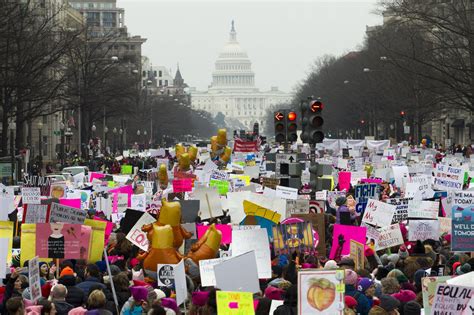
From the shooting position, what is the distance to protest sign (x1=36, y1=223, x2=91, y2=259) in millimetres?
19250

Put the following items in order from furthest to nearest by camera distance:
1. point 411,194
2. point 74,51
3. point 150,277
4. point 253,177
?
point 74,51 < point 253,177 < point 411,194 < point 150,277

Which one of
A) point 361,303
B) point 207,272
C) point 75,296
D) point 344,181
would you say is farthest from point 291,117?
point 361,303

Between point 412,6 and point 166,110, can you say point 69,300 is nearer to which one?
point 412,6

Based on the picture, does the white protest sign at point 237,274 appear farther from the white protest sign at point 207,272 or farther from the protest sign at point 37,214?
the protest sign at point 37,214

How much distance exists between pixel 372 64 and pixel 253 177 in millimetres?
69940

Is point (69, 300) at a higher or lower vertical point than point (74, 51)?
lower

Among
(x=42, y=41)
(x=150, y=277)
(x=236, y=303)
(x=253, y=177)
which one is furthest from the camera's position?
(x=42, y=41)

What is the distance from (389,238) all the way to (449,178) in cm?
948

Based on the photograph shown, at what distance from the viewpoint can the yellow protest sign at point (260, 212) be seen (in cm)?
2331

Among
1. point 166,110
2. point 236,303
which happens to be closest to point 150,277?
point 236,303

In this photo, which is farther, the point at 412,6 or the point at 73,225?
the point at 412,6

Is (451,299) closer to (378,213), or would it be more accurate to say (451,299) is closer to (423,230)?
(423,230)

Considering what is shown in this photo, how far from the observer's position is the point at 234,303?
14.2 metres

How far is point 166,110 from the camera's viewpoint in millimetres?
144500
